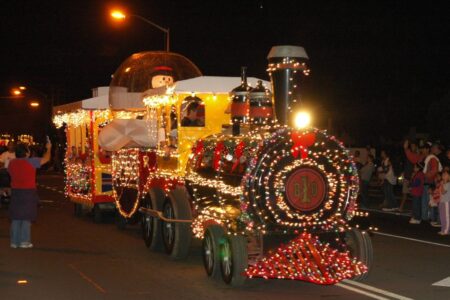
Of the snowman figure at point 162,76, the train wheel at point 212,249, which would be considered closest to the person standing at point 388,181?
the snowman figure at point 162,76

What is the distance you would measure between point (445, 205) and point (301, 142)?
21.0ft

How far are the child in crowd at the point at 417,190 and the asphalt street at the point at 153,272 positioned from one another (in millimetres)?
1531

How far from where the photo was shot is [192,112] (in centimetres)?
1178

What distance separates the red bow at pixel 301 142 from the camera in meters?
8.98

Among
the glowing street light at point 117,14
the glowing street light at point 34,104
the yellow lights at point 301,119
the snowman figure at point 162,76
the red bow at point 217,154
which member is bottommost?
the red bow at point 217,154

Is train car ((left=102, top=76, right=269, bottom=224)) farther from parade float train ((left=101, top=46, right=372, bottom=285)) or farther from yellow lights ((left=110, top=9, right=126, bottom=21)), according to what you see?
yellow lights ((left=110, top=9, right=126, bottom=21))

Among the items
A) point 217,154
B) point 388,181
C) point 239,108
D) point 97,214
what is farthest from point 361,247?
point 388,181

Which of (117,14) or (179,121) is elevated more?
(117,14)

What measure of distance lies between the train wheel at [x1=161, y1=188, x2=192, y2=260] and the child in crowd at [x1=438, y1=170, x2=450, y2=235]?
5598 mm

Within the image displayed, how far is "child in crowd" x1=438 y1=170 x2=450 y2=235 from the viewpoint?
14.4m

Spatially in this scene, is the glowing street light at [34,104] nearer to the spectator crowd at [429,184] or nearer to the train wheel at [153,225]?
the spectator crowd at [429,184]

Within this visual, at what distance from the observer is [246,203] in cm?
897

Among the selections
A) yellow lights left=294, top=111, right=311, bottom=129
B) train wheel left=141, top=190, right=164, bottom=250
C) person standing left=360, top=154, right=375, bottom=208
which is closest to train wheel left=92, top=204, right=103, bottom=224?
train wheel left=141, top=190, right=164, bottom=250

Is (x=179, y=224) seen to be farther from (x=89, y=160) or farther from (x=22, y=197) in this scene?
(x=89, y=160)
